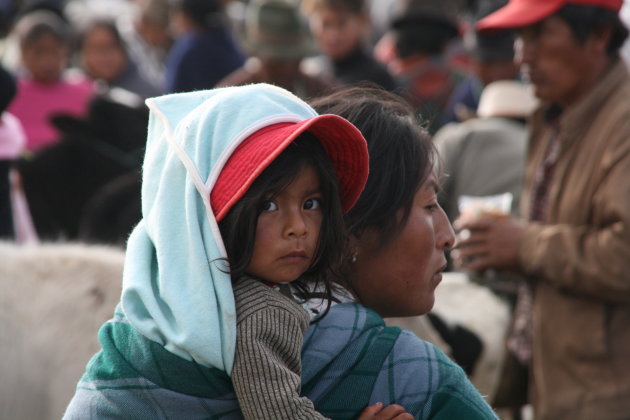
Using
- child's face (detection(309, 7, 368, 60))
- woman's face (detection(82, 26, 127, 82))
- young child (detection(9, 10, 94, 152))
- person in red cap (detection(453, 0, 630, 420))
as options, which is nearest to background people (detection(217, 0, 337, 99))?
child's face (detection(309, 7, 368, 60))

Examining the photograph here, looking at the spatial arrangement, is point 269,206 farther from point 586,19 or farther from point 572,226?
Answer: point 586,19

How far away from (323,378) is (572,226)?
198 centimetres

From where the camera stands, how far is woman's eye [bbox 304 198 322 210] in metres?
1.70

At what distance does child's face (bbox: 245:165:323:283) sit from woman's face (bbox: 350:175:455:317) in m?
0.26

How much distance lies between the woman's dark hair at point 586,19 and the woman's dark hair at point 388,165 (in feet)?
5.82

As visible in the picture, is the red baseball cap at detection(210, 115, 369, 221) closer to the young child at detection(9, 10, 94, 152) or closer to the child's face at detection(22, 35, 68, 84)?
the young child at detection(9, 10, 94, 152)

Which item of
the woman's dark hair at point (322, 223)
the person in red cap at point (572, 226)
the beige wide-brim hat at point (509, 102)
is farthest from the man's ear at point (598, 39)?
the woman's dark hair at point (322, 223)

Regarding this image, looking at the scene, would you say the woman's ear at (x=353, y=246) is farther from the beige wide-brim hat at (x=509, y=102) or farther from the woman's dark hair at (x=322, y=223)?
the beige wide-brim hat at (x=509, y=102)

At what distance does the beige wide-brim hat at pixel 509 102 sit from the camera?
4547 millimetres

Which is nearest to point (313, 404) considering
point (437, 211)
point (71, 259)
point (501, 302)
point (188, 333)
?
point (188, 333)

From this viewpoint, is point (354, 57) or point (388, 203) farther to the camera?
point (354, 57)

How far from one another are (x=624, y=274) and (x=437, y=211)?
146cm

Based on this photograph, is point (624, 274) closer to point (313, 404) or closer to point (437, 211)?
point (437, 211)

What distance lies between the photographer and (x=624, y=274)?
3207 mm
